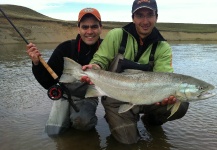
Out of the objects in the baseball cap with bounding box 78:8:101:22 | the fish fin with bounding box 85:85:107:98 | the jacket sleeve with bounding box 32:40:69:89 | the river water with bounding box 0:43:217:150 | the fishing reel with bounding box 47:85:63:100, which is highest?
the baseball cap with bounding box 78:8:101:22

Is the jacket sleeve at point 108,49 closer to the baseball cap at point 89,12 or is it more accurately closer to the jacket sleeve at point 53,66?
the baseball cap at point 89,12

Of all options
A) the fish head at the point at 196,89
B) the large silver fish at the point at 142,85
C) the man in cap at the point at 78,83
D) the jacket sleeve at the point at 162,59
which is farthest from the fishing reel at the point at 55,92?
the fish head at the point at 196,89

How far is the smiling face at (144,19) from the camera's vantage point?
5.23m

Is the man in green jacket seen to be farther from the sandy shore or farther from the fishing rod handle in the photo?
the sandy shore

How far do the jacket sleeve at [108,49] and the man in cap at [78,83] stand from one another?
41 centimetres

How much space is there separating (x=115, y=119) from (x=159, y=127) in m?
1.27

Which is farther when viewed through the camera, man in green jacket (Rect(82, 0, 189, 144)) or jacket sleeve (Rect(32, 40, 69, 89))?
jacket sleeve (Rect(32, 40, 69, 89))

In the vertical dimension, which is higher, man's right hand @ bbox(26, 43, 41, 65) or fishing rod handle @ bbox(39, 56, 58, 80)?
man's right hand @ bbox(26, 43, 41, 65)

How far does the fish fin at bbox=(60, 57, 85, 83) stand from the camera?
4.76 metres

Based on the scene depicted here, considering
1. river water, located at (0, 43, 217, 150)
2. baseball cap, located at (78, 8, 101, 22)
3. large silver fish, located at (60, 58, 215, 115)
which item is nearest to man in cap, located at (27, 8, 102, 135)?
baseball cap, located at (78, 8, 101, 22)

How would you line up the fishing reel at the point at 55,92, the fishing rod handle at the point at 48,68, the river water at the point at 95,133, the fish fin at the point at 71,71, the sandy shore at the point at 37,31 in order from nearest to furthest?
the fish fin at the point at 71,71 → the river water at the point at 95,133 → the fishing rod handle at the point at 48,68 → the fishing reel at the point at 55,92 → the sandy shore at the point at 37,31

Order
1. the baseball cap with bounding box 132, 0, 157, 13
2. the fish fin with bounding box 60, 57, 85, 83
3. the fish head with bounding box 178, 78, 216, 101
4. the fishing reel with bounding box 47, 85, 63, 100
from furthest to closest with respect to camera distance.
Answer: the fishing reel with bounding box 47, 85, 63, 100, the baseball cap with bounding box 132, 0, 157, 13, the fish fin with bounding box 60, 57, 85, 83, the fish head with bounding box 178, 78, 216, 101

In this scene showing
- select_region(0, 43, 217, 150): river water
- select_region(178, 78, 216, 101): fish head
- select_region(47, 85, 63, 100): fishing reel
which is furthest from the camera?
select_region(47, 85, 63, 100): fishing reel

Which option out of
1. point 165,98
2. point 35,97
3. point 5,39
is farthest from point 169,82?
point 5,39
